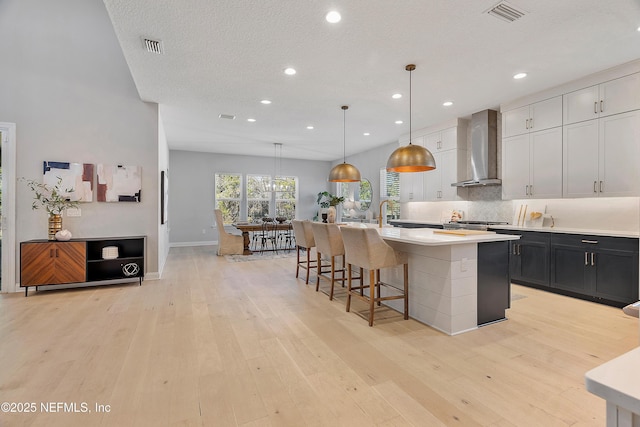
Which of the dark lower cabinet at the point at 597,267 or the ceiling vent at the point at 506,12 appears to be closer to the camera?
the ceiling vent at the point at 506,12

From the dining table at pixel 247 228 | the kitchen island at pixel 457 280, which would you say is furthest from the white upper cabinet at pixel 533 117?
the dining table at pixel 247 228

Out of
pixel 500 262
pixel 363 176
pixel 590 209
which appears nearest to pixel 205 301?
pixel 500 262

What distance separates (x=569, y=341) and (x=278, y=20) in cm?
376

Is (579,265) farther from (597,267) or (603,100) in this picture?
(603,100)

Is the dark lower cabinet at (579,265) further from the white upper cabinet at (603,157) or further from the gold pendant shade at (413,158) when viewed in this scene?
the gold pendant shade at (413,158)

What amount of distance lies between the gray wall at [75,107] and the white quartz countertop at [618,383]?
5.27m

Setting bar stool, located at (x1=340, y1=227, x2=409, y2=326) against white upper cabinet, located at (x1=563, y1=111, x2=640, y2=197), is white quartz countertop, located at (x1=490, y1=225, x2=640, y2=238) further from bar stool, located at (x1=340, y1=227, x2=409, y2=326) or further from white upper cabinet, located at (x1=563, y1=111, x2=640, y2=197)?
bar stool, located at (x1=340, y1=227, x2=409, y2=326)

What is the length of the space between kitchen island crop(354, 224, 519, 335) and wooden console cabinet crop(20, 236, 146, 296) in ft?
12.5

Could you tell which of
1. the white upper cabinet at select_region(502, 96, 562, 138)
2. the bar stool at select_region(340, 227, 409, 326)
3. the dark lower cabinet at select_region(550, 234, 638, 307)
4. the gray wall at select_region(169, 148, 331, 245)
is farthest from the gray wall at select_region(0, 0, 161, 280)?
the dark lower cabinet at select_region(550, 234, 638, 307)

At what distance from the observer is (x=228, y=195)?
9.41 m

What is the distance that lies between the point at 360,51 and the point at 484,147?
3142 mm

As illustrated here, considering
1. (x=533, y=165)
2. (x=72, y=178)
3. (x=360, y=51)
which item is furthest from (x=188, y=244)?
(x=533, y=165)

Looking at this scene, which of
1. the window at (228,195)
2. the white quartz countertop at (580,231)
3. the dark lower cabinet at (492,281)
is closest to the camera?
the dark lower cabinet at (492,281)

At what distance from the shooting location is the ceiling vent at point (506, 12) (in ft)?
7.97
